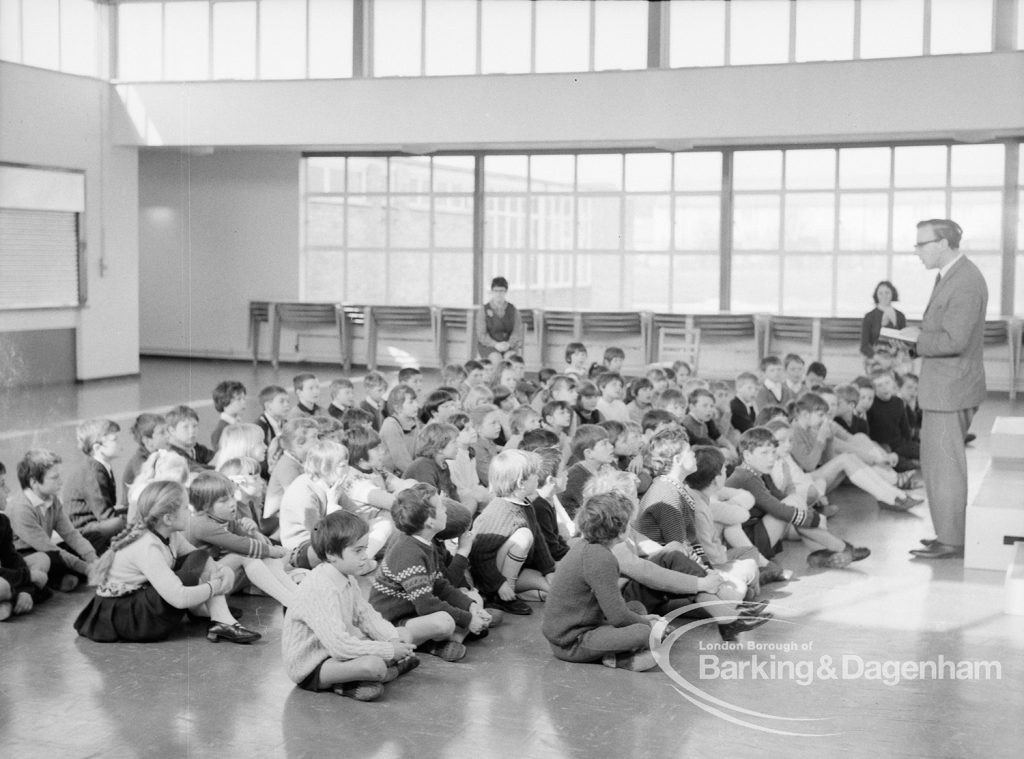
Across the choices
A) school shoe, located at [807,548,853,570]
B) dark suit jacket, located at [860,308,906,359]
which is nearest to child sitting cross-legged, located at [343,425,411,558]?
school shoe, located at [807,548,853,570]

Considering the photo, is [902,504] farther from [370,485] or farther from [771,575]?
[370,485]

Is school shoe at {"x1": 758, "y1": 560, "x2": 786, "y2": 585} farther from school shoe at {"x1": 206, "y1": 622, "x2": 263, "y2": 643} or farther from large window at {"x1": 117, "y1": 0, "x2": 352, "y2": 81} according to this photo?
large window at {"x1": 117, "y1": 0, "x2": 352, "y2": 81}

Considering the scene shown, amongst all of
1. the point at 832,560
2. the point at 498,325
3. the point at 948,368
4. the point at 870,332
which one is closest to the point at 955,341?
the point at 948,368

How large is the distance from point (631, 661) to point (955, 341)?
2697mm

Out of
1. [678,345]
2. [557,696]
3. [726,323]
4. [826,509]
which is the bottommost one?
[557,696]

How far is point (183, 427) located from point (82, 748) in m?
2.62

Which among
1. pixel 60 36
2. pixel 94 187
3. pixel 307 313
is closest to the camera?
pixel 94 187

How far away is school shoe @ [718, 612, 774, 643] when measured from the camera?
4762mm

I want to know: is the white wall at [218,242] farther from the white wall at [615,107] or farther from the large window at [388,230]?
the white wall at [615,107]

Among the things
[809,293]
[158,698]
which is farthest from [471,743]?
[809,293]

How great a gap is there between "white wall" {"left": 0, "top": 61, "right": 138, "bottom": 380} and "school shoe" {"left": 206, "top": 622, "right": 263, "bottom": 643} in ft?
31.2

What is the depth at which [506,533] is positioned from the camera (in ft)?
17.1

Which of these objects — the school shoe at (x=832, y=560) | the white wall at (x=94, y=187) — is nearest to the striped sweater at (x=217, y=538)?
the school shoe at (x=832, y=560)

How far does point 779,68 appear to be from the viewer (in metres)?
12.8
